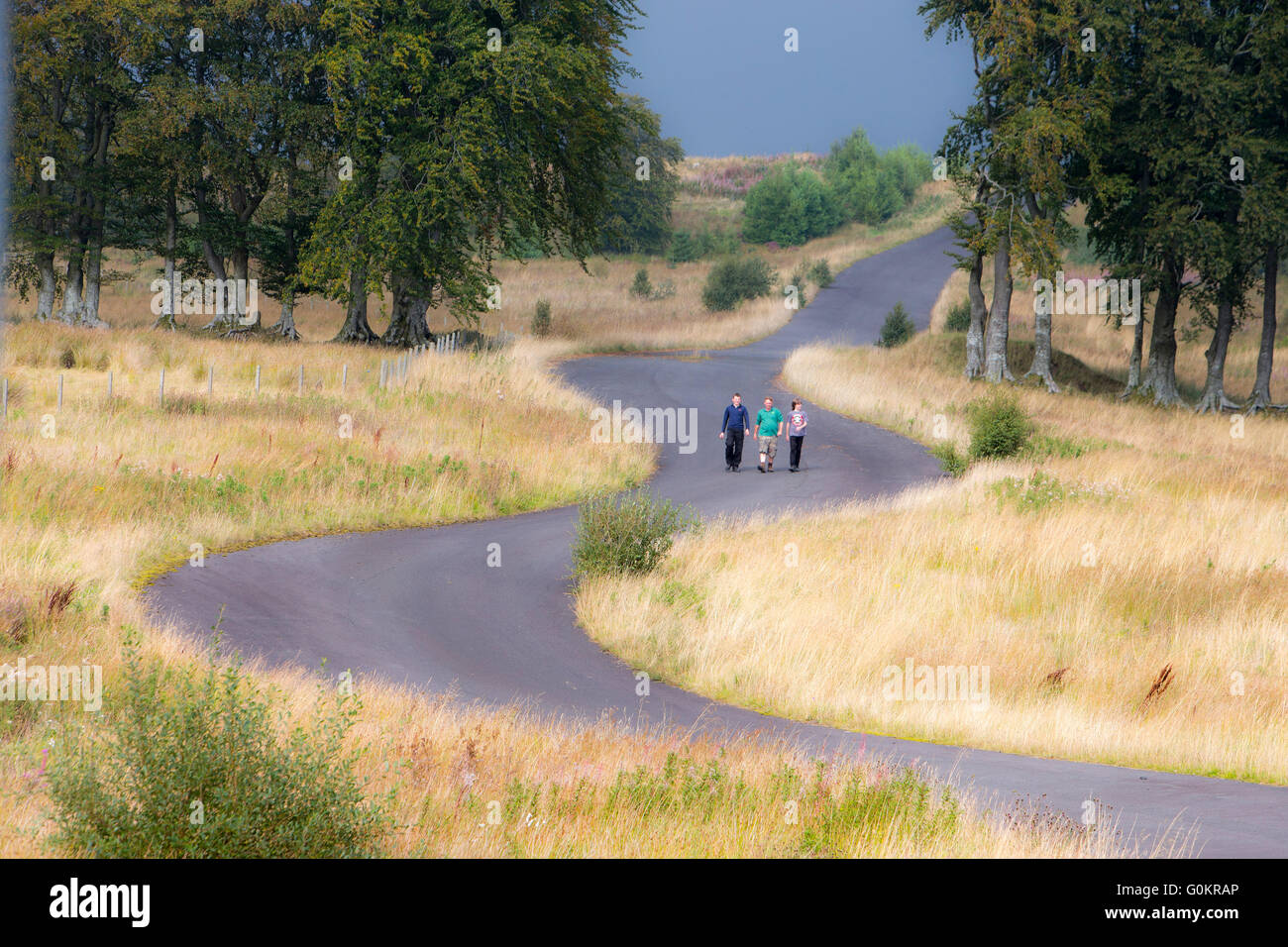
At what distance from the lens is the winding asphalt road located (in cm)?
941

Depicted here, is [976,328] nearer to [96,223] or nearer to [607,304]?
[607,304]

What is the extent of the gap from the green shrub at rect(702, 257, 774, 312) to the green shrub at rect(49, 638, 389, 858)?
5378 cm

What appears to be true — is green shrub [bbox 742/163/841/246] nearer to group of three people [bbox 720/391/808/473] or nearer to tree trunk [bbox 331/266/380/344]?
tree trunk [bbox 331/266/380/344]

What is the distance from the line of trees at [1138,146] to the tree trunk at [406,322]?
1918cm

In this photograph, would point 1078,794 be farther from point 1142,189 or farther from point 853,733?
point 1142,189

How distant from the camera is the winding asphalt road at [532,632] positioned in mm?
9414

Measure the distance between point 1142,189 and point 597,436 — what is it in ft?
78.6

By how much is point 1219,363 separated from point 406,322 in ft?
95.9

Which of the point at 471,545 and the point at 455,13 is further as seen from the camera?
Result: the point at 455,13

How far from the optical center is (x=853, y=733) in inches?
475

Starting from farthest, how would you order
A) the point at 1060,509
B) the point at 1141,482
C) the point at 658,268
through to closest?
the point at 658,268
the point at 1141,482
the point at 1060,509

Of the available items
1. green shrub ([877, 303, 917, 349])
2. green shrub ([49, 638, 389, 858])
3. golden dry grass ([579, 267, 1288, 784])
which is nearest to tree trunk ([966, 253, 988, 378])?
green shrub ([877, 303, 917, 349])

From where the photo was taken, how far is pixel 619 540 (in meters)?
17.0
